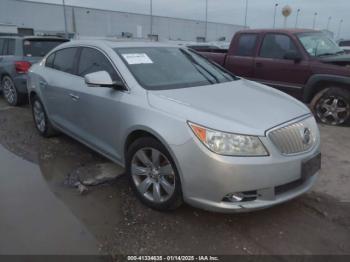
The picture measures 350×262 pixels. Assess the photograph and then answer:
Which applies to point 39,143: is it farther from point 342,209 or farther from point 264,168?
point 342,209

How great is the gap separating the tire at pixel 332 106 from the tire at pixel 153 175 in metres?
4.17

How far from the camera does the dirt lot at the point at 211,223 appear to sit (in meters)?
2.76

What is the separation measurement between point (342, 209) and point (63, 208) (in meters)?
2.82

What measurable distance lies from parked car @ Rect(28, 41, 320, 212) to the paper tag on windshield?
0.01m

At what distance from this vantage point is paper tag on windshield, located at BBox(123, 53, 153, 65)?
3.66m

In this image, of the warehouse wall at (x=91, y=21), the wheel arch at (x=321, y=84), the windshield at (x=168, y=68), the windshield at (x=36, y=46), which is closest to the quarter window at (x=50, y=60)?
the windshield at (x=168, y=68)

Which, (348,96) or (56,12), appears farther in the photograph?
(56,12)

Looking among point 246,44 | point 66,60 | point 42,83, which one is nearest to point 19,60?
point 42,83

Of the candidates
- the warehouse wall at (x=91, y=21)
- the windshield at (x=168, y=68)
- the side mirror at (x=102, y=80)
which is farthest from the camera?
the warehouse wall at (x=91, y=21)

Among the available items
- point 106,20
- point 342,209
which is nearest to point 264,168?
point 342,209

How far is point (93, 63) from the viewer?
161 inches

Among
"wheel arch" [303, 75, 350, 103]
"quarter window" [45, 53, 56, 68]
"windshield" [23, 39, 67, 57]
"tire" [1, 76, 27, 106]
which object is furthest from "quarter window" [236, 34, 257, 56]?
"tire" [1, 76, 27, 106]

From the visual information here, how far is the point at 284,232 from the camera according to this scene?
9.68ft

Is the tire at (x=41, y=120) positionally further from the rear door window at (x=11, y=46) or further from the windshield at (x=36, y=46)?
the rear door window at (x=11, y=46)
